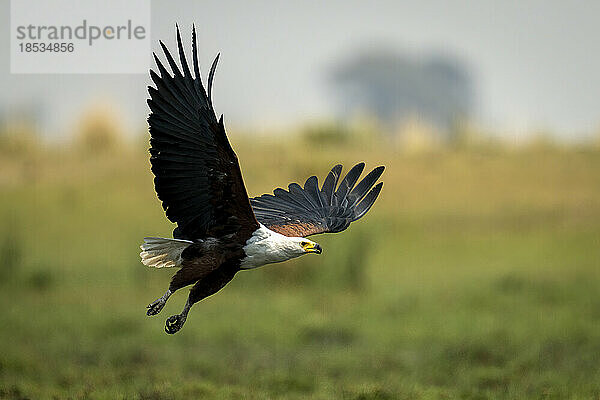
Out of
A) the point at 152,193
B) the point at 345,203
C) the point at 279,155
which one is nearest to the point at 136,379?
the point at 345,203

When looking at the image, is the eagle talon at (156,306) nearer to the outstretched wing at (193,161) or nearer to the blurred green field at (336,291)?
the outstretched wing at (193,161)

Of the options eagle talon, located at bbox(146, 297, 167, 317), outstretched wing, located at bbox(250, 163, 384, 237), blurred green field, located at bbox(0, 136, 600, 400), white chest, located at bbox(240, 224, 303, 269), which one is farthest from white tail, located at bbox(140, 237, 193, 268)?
blurred green field, located at bbox(0, 136, 600, 400)

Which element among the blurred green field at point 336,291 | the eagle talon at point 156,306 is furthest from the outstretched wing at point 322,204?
the blurred green field at point 336,291

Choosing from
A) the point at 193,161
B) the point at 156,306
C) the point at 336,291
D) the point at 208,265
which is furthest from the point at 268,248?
the point at 336,291

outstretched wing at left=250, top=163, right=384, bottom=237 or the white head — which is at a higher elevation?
outstretched wing at left=250, top=163, right=384, bottom=237

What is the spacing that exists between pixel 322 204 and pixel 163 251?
6.91 feet

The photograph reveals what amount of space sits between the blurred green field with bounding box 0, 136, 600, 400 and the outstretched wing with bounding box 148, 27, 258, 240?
10.1ft

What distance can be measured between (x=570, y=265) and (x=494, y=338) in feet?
26.4

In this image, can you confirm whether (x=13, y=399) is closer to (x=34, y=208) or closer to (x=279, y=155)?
(x=34, y=208)

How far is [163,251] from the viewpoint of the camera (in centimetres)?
877

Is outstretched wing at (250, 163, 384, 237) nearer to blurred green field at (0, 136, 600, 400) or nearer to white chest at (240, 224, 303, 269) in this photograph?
white chest at (240, 224, 303, 269)

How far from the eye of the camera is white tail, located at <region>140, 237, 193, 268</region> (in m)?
8.66

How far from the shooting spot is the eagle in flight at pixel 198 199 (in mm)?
8180

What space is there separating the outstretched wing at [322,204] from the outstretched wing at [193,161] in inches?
50.9
